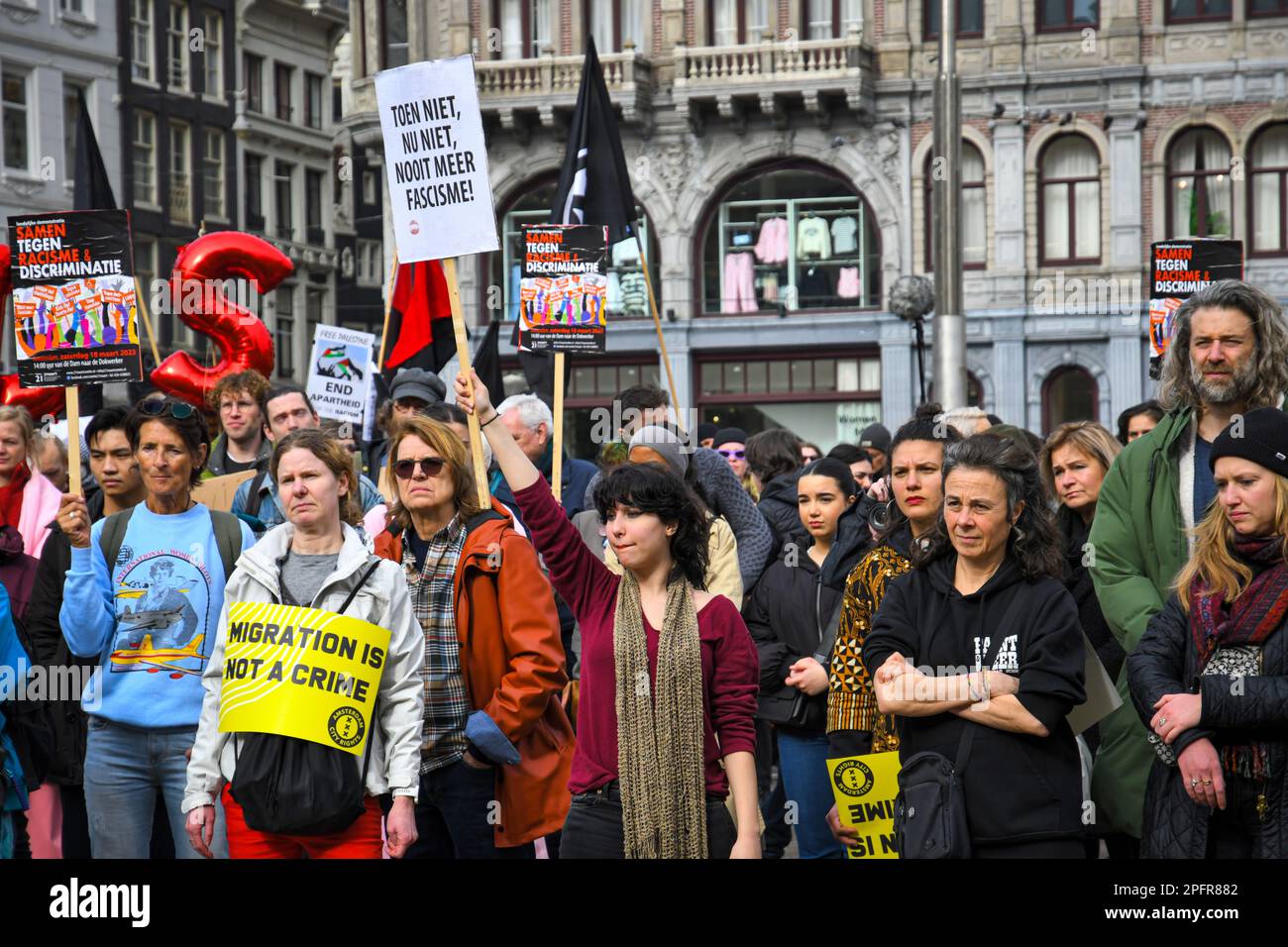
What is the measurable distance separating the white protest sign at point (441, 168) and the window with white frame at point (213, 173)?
38279mm

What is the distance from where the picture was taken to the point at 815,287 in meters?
31.0

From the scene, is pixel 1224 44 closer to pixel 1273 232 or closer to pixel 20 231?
pixel 1273 232

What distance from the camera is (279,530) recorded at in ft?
17.9

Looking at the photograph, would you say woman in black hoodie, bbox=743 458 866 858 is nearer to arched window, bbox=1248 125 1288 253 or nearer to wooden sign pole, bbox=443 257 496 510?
wooden sign pole, bbox=443 257 496 510

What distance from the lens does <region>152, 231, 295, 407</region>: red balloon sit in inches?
422

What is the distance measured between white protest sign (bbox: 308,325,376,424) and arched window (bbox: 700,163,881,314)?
745 inches

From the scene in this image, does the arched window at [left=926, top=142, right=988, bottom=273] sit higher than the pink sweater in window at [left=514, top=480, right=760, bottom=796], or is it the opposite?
the arched window at [left=926, top=142, right=988, bottom=273]

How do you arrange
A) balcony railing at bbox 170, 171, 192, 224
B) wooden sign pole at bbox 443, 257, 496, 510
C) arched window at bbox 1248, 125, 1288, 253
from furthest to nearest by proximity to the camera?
balcony railing at bbox 170, 171, 192, 224 → arched window at bbox 1248, 125, 1288, 253 → wooden sign pole at bbox 443, 257, 496, 510

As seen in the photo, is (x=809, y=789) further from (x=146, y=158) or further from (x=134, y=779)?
(x=146, y=158)

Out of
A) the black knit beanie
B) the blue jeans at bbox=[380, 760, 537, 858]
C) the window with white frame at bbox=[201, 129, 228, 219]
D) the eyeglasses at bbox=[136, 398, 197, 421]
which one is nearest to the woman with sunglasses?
the blue jeans at bbox=[380, 760, 537, 858]

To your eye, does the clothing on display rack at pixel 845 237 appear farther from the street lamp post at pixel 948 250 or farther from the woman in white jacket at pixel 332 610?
the woman in white jacket at pixel 332 610

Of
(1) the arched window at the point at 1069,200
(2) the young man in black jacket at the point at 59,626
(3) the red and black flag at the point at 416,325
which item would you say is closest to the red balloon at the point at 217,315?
(3) the red and black flag at the point at 416,325

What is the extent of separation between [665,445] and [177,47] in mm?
38002

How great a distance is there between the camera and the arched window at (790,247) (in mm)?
30875
